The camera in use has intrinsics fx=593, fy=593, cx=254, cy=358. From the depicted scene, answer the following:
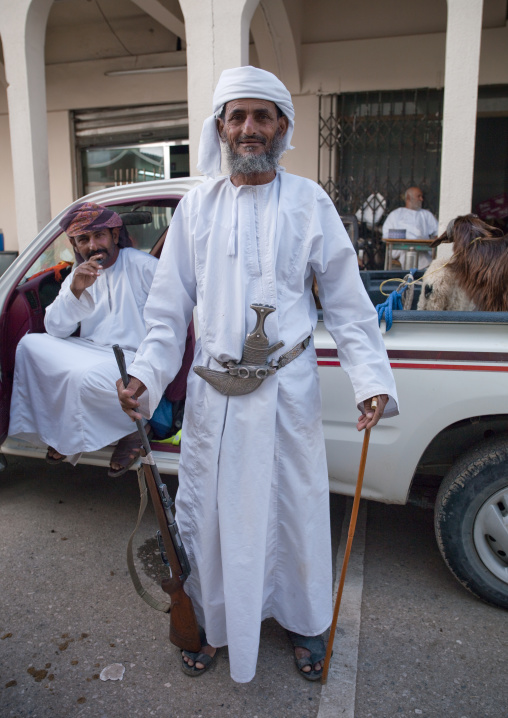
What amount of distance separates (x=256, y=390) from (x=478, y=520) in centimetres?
120

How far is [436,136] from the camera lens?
793 cm

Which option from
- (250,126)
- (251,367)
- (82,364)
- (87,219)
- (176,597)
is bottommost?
(176,597)

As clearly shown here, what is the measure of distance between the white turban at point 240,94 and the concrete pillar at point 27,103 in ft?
16.5

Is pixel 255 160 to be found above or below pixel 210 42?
below

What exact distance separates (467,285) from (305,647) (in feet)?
5.80

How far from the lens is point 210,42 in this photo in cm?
569

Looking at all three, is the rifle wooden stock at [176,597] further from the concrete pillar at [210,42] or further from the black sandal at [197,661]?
the concrete pillar at [210,42]

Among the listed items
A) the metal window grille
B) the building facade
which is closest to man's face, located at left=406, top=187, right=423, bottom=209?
the building facade

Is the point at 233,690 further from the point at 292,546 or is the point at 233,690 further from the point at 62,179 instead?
the point at 62,179

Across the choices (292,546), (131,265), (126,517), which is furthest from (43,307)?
(292,546)

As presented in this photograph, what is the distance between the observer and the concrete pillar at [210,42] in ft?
18.4

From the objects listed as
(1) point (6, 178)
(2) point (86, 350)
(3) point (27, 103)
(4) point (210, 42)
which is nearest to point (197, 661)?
(2) point (86, 350)

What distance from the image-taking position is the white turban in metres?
1.98

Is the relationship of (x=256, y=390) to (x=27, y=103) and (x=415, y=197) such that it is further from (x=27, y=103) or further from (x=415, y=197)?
(x=415, y=197)
